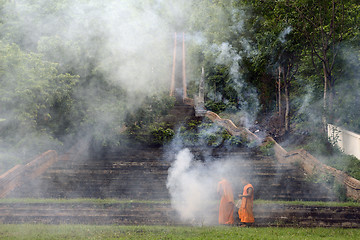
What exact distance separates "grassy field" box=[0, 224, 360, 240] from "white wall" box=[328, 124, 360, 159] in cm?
405

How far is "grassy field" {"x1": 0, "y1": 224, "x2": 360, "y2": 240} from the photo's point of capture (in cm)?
704

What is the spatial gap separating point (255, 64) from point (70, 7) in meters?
8.28

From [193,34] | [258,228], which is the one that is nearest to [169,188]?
[258,228]

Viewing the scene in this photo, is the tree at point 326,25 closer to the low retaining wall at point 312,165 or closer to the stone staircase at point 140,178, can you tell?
the low retaining wall at point 312,165

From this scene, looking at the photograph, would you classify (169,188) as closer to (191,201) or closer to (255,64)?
(191,201)

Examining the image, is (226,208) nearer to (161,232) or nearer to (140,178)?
(161,232)

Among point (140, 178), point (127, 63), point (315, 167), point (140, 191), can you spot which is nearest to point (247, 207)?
point (140, 191)

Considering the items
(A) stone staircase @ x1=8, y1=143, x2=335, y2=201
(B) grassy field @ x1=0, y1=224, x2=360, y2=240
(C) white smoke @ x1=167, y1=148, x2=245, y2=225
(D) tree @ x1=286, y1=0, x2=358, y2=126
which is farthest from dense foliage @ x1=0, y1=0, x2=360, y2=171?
(B) grassy field @ x1=0, y1=224, x2=360, y2=240

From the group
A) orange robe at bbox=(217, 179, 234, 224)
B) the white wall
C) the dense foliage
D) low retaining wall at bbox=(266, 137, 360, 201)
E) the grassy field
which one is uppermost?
the dense foliage

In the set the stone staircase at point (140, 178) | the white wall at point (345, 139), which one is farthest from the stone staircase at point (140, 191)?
the white wall at point (345, 139)

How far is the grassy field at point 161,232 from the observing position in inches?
277

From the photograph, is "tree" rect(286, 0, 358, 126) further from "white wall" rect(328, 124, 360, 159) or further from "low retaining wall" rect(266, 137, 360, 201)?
"low retaining wall" rect(266, 137, 360, 201)

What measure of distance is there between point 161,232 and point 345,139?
7594 mm

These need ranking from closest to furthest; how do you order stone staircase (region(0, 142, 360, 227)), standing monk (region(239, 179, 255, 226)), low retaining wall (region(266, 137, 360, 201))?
standing monk (region(239, 179, 255, 226)), stone staircase (region(0, 142, 360, 227)), low retaining wall (region(266, 137, 360, 201))
